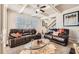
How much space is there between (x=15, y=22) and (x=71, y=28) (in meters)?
0.89

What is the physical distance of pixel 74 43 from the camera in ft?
7.82

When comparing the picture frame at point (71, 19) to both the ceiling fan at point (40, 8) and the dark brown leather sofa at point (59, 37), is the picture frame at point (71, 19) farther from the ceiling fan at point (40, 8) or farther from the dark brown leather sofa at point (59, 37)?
the ceiling fan at point (40, 8)

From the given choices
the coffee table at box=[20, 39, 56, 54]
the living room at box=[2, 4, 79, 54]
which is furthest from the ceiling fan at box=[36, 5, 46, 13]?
the coffee table at box=[20, 39, 56, 54]

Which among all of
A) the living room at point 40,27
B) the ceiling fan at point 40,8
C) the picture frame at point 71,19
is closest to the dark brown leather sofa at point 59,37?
the living room at point 40,27

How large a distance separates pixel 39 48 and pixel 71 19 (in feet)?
2.25

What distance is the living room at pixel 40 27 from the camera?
238 cm

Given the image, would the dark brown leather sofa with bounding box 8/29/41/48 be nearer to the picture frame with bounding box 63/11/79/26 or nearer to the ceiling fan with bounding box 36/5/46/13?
the ceiling fan with bounding box 36/5/46/13

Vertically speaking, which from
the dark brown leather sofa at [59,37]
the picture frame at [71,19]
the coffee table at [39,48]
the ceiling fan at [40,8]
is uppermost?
the ceiling fan at [40,8]

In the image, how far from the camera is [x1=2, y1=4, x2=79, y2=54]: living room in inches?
93.7

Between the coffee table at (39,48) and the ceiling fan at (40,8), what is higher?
the ceiling fan at (40,8)

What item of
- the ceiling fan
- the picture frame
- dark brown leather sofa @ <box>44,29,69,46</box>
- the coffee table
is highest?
the ceiling fan

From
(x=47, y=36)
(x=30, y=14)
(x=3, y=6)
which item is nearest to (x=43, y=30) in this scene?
(x=47, y=36)

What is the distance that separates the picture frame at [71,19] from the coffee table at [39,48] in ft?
1.37

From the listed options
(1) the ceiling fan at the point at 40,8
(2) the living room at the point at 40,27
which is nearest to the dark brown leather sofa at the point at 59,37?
(2) the living room at the point at 40,27
